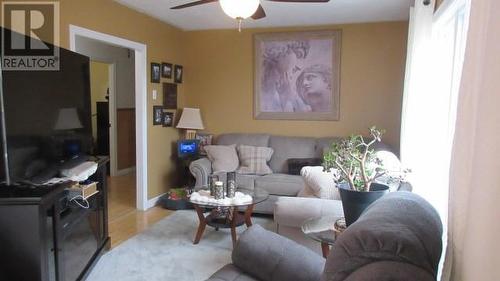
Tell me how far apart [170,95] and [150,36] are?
0.86 meters

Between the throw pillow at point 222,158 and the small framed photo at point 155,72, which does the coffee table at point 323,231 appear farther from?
the small framed photo at point 155,72

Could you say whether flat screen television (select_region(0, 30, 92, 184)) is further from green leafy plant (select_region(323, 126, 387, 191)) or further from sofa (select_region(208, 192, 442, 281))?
sofa (select_region(208, 192, 442, 281))

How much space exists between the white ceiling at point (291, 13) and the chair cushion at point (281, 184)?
194 centimetres

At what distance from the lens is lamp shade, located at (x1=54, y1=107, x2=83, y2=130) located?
259 cm

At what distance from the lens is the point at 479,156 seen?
1.02 metres

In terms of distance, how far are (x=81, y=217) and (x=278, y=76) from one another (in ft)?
10.7

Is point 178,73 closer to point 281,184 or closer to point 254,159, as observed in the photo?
point 254,159

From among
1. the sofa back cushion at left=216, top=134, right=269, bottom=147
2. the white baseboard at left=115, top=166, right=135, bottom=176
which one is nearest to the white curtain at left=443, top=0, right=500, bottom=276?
the sofa back cushion at left=216, top=134, right=269, bottom=147

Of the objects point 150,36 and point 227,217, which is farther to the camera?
point 150,36

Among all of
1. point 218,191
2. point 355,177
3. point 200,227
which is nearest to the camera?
point 355,177

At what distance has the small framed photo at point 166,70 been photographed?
4.82m

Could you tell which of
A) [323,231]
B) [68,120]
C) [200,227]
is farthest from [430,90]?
[68,120]

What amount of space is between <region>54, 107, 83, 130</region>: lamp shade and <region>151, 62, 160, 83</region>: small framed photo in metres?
1.76
